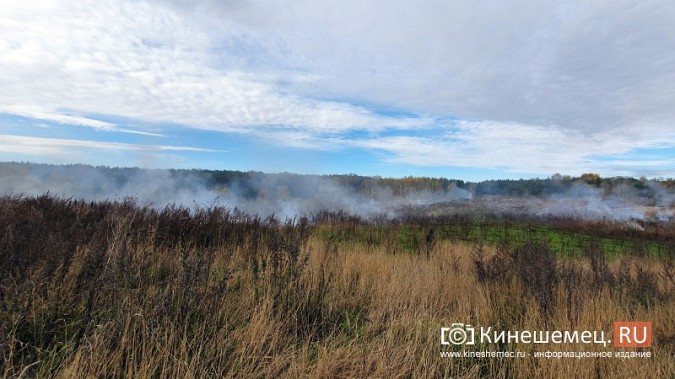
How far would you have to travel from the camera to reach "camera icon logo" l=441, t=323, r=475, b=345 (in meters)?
3.45

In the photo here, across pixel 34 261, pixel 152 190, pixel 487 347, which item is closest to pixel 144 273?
pixel 34 261

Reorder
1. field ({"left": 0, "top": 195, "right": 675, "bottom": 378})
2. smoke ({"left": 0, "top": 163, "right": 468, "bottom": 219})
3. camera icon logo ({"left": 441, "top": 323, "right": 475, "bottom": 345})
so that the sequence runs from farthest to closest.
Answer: smoke ({"left": 0, "top": 163, "right": 468, "bottom": 219}) < camera icon logo ({"left": 441, "top": 323, "right": 475, "bottom": 345}) < field ({"left": 0, "top": 195, "right": 675, "bottom": 378})

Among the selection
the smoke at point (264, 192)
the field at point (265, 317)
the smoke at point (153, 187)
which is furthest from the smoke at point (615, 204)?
the field at point (265, 317)

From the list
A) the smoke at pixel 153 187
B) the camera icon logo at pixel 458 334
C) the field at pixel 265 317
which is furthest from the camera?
the smoke at pixel 153 187

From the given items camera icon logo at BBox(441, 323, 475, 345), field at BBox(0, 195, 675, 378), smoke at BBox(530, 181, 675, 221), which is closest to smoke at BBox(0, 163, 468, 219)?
smoke at BBox(530, 181, 675, 221)

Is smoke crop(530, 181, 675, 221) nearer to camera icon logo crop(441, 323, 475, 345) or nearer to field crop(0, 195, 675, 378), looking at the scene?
field crop(0, 195, 675, 378)

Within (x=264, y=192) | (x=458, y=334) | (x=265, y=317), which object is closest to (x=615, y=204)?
(x=264, y=192)

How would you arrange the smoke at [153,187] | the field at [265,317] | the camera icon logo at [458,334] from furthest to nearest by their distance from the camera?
the smoke at [153,187] < the camera icon logo at [458,334] < the field at [265,317]

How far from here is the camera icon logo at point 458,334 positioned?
3453mm

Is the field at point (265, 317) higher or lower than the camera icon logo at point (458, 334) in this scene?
higher

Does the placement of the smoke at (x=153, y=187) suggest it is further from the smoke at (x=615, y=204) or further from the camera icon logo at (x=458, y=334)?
the camera icon logo at (x=458, y=334)

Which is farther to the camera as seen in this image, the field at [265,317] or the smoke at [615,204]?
the smoke at [615,204]

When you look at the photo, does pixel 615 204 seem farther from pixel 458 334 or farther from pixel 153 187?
pixel 153 187

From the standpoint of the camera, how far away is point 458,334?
11.9 feet
